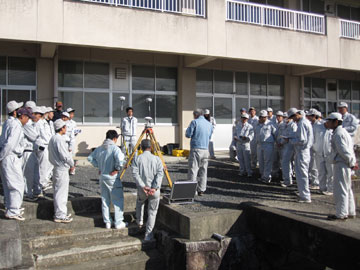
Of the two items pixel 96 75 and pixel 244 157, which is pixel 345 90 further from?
pixel 96 75

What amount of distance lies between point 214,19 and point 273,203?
28.4 feet

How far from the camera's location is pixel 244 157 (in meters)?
10.3

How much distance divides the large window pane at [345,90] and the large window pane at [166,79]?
31.9 feet

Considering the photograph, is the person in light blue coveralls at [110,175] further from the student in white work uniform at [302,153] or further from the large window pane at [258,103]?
the large window pane at [258,103]

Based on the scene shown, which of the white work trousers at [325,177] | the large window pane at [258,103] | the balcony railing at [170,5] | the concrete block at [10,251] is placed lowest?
the concrete block at [10,251]

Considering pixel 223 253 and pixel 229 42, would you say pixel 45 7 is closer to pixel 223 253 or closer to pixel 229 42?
pixel 229 42

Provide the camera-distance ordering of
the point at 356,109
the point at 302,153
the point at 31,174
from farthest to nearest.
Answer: the point at 356,109 → the point at 302,153 → the point at 31,174

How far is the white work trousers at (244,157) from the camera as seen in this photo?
10117mm

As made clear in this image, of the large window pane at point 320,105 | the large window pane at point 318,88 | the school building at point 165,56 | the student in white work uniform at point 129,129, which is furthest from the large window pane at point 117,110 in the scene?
the large window pane at point 318,88

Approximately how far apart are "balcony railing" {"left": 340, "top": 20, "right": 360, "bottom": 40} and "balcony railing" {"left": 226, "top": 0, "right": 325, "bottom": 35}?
1.33 m

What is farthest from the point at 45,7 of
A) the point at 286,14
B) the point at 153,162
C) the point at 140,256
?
the point at 286,14

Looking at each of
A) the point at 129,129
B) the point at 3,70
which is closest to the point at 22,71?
the point at 3,70

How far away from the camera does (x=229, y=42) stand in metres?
13.8

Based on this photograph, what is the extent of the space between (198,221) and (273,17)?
1176 cm
